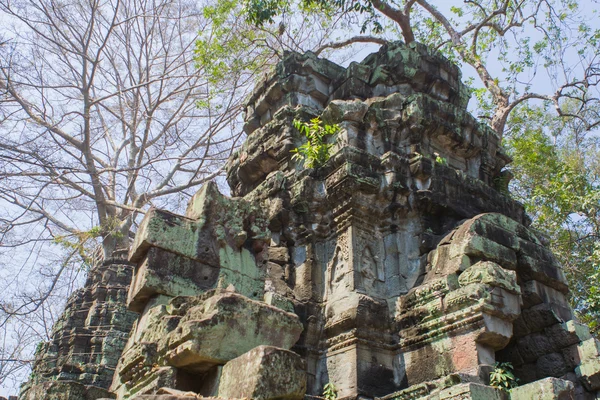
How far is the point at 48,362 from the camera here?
12.1m

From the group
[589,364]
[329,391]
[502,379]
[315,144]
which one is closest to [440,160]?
[315,144]

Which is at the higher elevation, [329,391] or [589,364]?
[589,364]

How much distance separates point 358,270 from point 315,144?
69.3 inches

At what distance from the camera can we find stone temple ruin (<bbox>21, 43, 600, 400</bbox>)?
334cm

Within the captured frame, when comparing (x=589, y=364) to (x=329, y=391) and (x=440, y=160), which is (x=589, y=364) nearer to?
(x=329, y=391)

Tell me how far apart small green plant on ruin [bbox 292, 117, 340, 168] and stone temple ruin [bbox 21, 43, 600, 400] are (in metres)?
0.11

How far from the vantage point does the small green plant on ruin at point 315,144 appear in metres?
6.68

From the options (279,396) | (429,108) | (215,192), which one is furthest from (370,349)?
(429,108)

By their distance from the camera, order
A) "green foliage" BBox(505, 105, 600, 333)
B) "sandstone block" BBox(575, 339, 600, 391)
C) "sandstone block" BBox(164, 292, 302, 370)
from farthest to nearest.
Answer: "green foliage" BBox(505, 105, 600, 333) → "sandstone block" BBox(575, 339, 600, 391) → "sandstone block" BBox(164, 292, 302, 370)

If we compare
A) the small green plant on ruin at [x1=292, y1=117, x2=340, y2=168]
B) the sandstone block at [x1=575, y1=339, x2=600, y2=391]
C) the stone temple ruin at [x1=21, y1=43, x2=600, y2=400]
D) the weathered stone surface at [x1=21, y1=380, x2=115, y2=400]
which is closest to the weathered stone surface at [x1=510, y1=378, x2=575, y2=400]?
the stone temple ruin at [x1=21, y1=43, x2=600, y2=400]

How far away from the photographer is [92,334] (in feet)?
40.6

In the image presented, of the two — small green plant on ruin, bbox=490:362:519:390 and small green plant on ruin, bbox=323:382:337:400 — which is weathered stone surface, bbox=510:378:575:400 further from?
small green plant on ruin, bbox=323:382:337:400

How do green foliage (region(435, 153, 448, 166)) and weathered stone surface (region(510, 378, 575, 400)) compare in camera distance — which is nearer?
weathered stone surface (region(510, 378, 575, 400))

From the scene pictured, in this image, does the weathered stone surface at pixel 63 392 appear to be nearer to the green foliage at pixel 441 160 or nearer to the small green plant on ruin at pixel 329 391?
the small green plant on ruin at pixel 329 391
